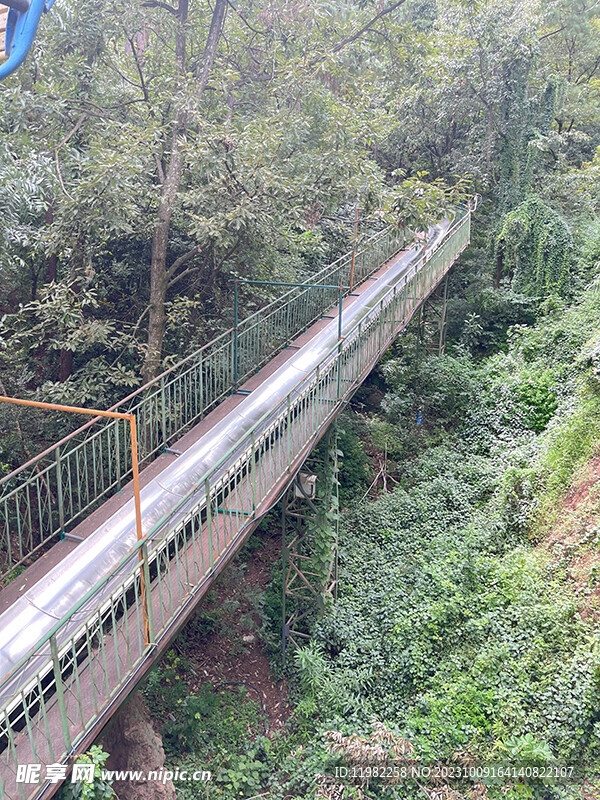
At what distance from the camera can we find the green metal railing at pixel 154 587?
11.6 feet

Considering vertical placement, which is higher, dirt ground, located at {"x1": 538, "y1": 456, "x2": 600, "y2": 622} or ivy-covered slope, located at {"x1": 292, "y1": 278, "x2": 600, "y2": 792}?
dirt ground, located at {"x1": 538, "y1": 456, "x2": 600, "y2": 622}

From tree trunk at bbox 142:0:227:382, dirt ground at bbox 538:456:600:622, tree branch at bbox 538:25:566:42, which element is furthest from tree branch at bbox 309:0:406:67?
tree branch at bbox 538:25:566:42

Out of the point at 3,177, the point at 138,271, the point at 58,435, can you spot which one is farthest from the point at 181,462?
the point at 138,271

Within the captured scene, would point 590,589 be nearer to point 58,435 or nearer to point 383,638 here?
point 383,638

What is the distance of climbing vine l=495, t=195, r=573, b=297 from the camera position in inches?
603

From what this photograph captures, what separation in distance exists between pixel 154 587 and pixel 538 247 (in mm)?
14665

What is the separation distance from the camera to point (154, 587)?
16.6ft

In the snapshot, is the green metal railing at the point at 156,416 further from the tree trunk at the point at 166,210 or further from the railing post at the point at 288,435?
the railing post at the point at 288,435

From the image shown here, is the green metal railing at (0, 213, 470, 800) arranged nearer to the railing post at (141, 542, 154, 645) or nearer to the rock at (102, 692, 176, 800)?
the railing post at (141, 542, 154, 645)

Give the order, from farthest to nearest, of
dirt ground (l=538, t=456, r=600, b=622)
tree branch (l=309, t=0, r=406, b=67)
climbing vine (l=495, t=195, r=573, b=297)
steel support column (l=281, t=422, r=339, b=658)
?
climbing vine (l=495, t=195, r=573, b=297) → tree branch (l=309, t=0, r=406, b=67) → steel support column (l=281, t=422, r=339, b=658) → dirt ground (l=538, t=456, r=600, b=622)

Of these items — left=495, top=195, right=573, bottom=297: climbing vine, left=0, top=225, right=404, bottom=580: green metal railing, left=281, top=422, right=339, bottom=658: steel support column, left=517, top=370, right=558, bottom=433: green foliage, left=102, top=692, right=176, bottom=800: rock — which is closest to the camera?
left=102, top=692, right=176, bottom=800: rock

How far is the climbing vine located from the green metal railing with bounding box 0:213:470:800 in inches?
331

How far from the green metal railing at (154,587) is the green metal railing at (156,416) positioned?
1215 mm

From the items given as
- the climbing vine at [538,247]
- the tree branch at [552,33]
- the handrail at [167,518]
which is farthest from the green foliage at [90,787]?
the tree branch at [552,33]
